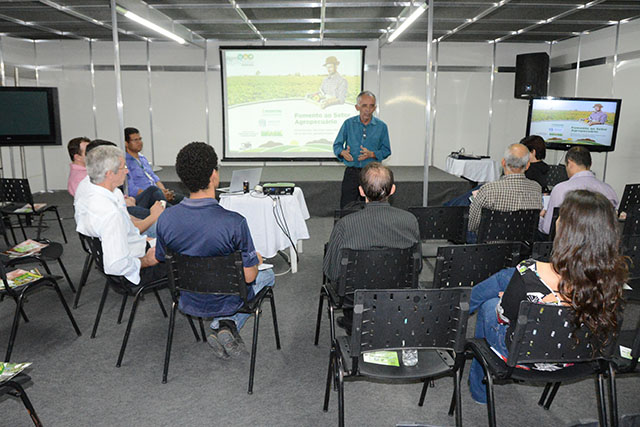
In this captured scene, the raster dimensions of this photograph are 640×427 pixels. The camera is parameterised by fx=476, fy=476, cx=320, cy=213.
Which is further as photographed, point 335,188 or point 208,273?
point 335,188

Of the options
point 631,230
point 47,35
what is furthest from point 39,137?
A: point 631,230

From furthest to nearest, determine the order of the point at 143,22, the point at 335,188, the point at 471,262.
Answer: the point at 335,188, the point at 143,22, the point at 471,262

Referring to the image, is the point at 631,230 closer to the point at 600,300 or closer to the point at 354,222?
the point at 600,300

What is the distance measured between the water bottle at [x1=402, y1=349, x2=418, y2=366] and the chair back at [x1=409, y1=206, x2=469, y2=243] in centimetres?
168

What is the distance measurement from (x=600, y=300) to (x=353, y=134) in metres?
3.74

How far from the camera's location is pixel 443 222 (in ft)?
12.8

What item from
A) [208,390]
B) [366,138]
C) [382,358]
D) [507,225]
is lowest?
[208,390]

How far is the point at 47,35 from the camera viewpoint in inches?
337

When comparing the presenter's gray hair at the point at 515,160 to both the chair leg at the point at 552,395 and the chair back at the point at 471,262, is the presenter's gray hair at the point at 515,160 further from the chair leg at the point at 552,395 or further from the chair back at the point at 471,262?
the chair leg at the point at 552,395

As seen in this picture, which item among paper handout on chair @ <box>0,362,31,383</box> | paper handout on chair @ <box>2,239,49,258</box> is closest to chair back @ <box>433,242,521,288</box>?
paper handout on chair @ <box>0,362,31,383</box>

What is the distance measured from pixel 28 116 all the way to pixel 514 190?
8.06 m

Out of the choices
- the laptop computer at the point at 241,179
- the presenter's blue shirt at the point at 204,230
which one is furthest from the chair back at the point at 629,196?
the presenter's blue shirt at the point at 204,230

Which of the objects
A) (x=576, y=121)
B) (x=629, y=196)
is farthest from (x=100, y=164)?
(x=576, y=121)

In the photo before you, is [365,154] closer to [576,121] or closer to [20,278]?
[20,278]
